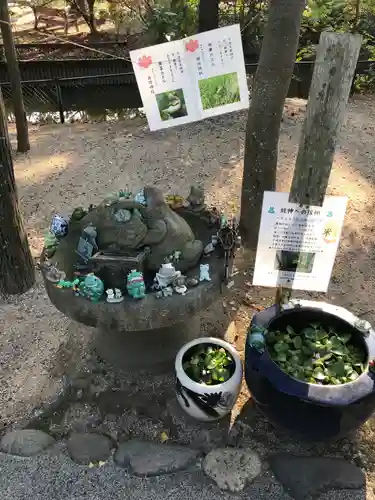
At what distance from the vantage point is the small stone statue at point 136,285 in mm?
3457

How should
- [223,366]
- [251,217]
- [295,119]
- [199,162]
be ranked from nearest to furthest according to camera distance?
[223,366]
[251,217]
[199,162]
[295,119]

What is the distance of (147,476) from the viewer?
3.44 meters

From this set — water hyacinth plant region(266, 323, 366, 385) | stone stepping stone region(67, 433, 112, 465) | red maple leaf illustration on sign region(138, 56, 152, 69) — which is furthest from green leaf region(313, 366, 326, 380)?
red maple leaf illustration on sign region(138, 56, 152, 69)

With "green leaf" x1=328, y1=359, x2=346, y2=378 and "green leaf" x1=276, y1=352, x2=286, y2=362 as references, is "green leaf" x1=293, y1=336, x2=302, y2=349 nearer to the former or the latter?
"green leaf" x1=276, y1=352, x2=286, y2=362

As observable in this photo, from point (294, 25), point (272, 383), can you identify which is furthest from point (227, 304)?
point (294, 25)

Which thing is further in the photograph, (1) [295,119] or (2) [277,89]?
(1) [295,119]

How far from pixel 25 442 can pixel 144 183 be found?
13.1 feet

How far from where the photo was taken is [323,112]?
2967mm

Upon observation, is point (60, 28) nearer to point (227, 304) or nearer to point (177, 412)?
point (227, 304)

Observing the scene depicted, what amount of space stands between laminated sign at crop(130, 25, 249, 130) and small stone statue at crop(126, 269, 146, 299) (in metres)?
1.34

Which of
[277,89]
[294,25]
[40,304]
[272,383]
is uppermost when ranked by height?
[294,25]

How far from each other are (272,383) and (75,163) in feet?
16.8

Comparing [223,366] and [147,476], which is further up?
[223,366]

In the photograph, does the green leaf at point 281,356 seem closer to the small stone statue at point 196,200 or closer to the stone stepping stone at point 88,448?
the stone stepping stone at point 88,448
